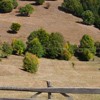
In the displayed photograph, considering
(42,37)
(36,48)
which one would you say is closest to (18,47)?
(36,48)

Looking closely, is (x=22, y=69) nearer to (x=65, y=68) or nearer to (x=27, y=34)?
(x=65, y=68)

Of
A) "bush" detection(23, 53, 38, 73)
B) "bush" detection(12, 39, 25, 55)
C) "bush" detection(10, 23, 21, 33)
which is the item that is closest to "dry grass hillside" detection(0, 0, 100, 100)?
"bush" detection(23, 53, 38, 73)

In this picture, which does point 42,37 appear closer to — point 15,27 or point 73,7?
point 15,27

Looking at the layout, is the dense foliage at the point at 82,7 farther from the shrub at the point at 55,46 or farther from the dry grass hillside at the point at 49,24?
the shrub at the point at 55,46

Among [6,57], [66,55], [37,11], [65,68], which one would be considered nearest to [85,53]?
[66,55]

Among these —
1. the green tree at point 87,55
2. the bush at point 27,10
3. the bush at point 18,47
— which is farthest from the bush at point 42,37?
the bush at point 27,10

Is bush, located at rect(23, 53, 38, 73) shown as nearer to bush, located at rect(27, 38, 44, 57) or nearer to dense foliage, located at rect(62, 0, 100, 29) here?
bush, located at rect(27, 38, 44, 57)
